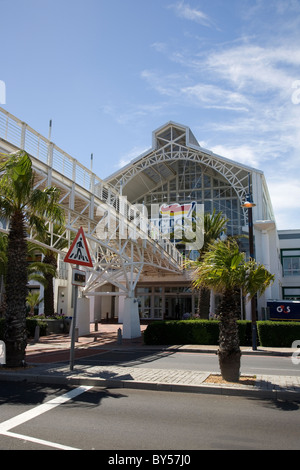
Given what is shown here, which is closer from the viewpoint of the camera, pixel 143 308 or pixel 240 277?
pixel 240 277

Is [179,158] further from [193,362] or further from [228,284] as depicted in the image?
[228,284]

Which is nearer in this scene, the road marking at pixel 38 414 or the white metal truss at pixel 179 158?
the road marking at pixel 38 414

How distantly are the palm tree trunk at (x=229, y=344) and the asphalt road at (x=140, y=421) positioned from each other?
986 mm

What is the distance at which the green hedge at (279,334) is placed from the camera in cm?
1766

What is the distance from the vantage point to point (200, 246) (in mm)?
24203

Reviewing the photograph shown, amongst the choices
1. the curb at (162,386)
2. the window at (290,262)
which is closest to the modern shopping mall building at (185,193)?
the window at (290,262)

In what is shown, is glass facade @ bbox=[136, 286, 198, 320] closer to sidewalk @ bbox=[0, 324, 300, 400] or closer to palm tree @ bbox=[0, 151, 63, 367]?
sidewalk @ bbox=[0, 324, 300, 400]

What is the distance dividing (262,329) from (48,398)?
13.1m

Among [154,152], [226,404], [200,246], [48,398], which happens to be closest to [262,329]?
[200,246]

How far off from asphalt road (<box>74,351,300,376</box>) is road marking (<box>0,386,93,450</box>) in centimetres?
387

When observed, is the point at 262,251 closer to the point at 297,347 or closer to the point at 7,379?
the point at 297,347

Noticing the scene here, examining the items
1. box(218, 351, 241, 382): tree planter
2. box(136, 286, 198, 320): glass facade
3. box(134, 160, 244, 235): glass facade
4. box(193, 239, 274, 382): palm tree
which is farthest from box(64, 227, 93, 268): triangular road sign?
box(134, 160, 244, 235): glass facade

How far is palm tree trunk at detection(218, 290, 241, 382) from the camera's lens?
8344 mm

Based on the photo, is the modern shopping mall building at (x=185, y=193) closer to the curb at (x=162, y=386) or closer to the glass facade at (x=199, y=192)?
the glass facade at (x=199, y=192)
